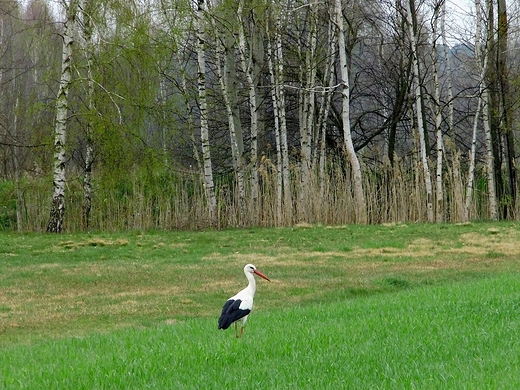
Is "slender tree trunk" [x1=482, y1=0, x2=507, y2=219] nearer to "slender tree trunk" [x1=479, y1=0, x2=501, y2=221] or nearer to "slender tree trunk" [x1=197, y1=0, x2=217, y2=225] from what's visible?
"slender tree trunk" [x1=479, y1=0, x2=501, y2=221]

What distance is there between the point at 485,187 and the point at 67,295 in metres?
20.3

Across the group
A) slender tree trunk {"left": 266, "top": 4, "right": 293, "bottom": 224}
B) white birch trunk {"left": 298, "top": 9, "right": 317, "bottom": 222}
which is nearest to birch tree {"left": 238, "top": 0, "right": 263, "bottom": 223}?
slender tree trunk {"left": 266, "top": 4, "right": 293, "bottom": 224}

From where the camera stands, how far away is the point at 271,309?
12.2m

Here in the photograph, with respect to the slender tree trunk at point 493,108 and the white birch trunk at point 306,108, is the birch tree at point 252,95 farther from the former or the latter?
the slender tree trunk at point 493,108

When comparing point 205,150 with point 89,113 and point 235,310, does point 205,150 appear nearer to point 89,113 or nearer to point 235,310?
point 89,113

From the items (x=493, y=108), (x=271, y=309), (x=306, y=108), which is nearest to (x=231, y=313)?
(x=271, y=309)

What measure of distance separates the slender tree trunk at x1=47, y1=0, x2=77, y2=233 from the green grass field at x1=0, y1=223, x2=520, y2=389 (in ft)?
4.47

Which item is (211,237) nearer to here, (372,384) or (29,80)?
(372,384)

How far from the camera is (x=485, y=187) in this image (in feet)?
99.1

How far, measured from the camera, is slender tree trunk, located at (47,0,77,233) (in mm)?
23094

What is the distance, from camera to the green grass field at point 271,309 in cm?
683

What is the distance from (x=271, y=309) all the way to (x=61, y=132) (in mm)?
12944

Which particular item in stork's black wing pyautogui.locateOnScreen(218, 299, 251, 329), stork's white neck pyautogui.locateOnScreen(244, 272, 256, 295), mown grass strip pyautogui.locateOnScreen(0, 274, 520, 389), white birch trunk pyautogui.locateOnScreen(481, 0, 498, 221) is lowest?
mown grass strip pyautogui.locateOnScreen(0, 274, 520, 389)

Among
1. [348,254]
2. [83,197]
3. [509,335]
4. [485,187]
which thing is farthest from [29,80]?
[509,335]
